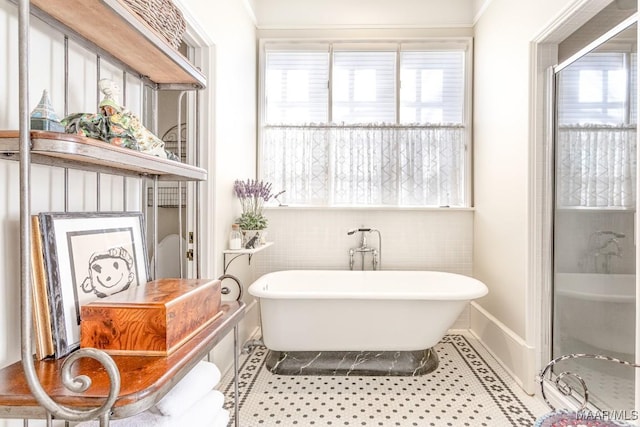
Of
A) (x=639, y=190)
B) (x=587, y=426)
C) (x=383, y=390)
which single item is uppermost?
(x=639, y=190)

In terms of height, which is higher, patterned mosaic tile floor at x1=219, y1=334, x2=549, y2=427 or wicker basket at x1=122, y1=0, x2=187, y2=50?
wicker basket at x1=122, y1=0, x2=187, y2=50

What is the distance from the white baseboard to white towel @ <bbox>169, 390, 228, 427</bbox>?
1940mm

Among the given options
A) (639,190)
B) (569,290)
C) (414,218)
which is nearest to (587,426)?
(639,190)

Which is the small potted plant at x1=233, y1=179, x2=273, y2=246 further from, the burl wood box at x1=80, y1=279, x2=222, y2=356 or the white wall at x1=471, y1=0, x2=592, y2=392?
the white wall at x1=471, y1=0, x2=592, y2=392

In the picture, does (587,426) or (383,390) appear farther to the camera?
(383,390)

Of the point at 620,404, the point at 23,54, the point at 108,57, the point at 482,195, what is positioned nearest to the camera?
the point at 23,54

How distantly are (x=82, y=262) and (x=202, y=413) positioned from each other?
24.2 inches

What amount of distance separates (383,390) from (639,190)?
1.71 m

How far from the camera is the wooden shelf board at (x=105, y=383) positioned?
2.49 feet

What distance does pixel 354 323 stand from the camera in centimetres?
244

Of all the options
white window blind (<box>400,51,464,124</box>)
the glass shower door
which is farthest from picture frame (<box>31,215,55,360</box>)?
white window blind (<box>400,51,464,124</box>)

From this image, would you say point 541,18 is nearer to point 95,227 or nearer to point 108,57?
point 108,57

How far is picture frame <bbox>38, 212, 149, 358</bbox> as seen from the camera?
0.94 metres

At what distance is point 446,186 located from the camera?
345 cm
